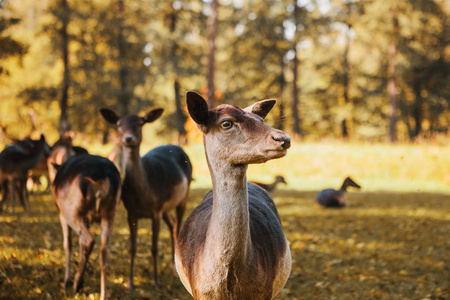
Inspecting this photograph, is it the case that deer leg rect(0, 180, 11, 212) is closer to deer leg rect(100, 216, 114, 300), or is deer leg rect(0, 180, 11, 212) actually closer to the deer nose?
deer leg rect(100, 216, 114, 300)

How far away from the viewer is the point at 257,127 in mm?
2600

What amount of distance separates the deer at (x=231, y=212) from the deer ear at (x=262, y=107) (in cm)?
33

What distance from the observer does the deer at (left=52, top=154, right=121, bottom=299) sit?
4707 millimetres

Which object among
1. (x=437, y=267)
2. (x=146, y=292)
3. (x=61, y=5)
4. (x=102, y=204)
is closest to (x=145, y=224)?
(x=146, y=292)

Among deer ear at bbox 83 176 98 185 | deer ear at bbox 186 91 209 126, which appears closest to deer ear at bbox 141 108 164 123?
deer ear at bbox 83 176 98 185

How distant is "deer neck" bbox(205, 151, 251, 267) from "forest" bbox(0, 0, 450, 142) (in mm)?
18976

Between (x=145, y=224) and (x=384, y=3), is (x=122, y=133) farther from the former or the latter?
(x=384, y=3)

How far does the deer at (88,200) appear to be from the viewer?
4707 millimetres

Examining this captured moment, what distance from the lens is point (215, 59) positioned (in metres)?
23.9

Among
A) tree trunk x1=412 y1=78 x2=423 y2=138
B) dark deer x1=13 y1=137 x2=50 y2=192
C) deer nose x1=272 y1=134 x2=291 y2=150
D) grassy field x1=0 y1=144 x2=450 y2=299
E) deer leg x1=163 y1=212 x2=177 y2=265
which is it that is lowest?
grassy field x1=0 y1=144 x2=450 y2=299

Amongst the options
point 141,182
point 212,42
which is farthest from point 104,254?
point 212,42

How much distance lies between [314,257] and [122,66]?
74.1ft

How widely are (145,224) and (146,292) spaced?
15.6 feet

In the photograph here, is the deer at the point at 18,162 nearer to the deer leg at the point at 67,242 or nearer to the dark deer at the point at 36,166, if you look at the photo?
the dark deer at the point at 36,166
